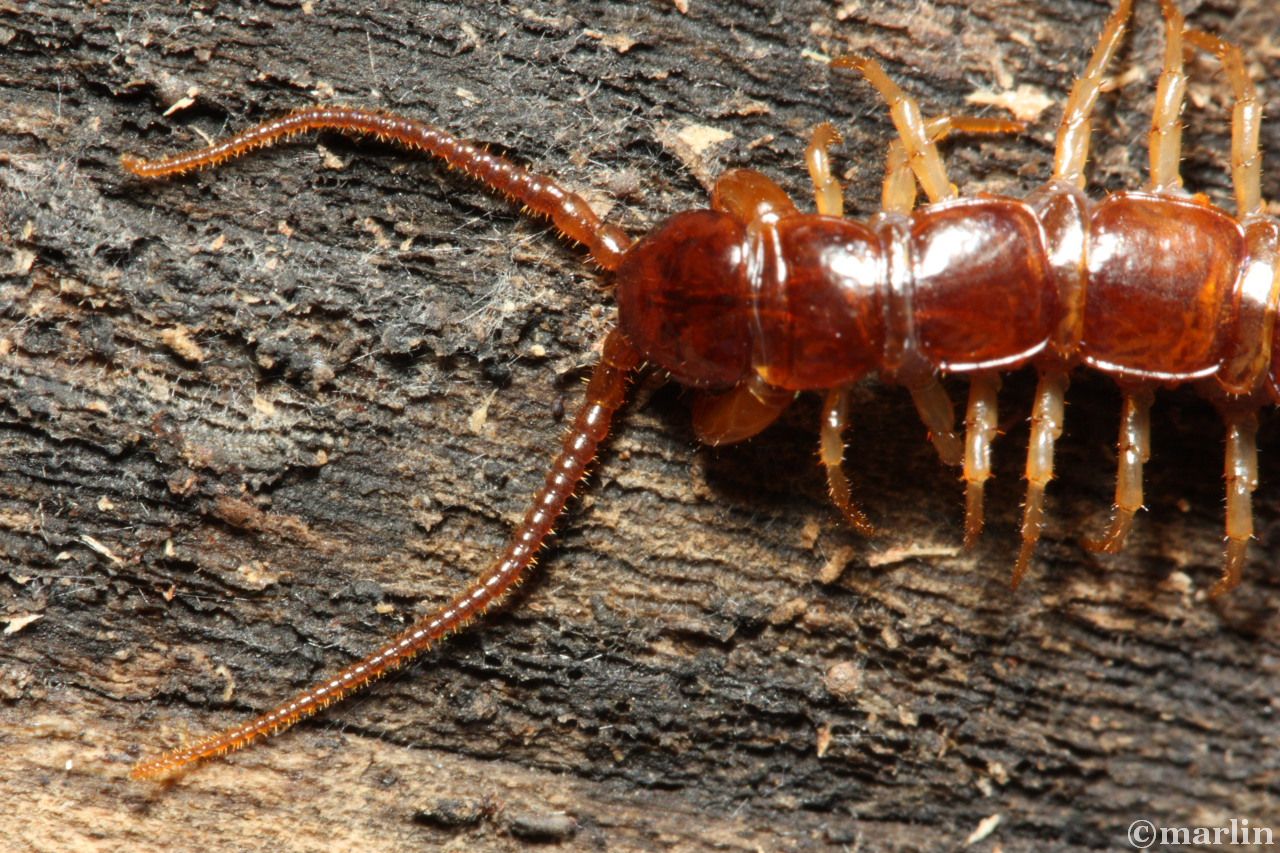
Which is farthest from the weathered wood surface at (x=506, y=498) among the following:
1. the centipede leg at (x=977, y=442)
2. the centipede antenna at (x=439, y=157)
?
the centipede leg at (x=977, y=442)

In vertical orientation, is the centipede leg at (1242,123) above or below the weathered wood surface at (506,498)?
Result: above

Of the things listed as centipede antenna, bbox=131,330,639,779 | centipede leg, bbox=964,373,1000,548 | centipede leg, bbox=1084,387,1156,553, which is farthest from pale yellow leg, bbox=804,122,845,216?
centipede leg, bbox=1084,387,1156,553

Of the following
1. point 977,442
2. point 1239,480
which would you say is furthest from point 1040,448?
point 1239,480

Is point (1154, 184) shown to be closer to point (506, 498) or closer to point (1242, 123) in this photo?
point (1242, 123)

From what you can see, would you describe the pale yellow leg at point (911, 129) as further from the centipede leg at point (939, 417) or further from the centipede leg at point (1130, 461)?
the centipede leg at point (1130, 461)

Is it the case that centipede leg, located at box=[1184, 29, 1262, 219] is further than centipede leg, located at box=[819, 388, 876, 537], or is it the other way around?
centipede leg, located at box=[1184, 29, 1262, 219]

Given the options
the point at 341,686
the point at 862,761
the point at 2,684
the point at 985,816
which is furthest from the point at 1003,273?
the point at 2,684

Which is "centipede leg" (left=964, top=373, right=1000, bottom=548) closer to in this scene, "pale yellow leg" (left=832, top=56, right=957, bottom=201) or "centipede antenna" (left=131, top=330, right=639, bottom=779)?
"pale yellow leg" (left=832, top=56, right=957, bottom=201)
